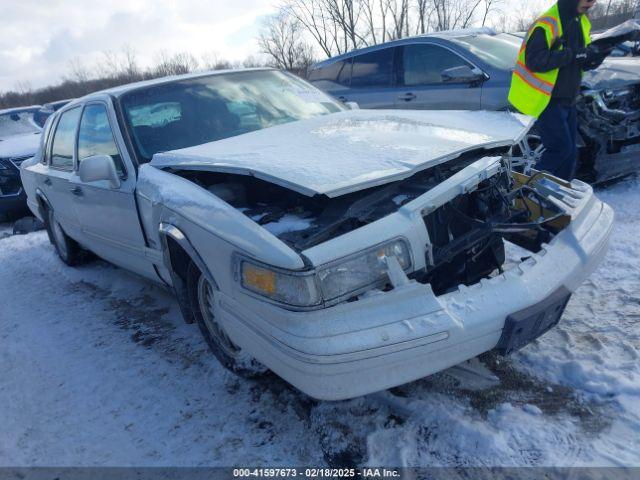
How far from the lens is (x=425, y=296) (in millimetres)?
1878

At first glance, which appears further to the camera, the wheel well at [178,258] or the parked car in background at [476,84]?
the parked car in background at [476,84]

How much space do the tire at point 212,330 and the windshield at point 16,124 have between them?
9.76 meters

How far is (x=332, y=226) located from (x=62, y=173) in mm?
3006

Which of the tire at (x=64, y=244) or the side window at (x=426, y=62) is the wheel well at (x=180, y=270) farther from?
the side window at (x=426, y=62)

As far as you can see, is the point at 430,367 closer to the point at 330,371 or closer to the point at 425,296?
the point at 425,296

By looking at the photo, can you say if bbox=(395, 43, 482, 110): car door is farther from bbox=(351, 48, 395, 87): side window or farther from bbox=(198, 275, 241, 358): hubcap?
bbox=(198, 275, 241, 358): hubcap

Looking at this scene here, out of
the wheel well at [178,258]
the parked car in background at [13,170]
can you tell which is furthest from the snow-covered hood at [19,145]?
the wheel well at [178,258]

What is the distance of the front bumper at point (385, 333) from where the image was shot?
177 cm

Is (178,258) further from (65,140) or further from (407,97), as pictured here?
(407,97)

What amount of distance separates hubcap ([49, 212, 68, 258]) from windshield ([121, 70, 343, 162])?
2156 mm

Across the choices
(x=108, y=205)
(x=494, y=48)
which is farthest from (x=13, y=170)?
(x=494, y=48)

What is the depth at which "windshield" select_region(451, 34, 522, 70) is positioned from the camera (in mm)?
5227

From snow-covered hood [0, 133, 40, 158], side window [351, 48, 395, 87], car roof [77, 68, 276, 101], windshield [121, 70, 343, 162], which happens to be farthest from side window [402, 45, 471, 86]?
snow-covered hood [0, 133, 40, 158]

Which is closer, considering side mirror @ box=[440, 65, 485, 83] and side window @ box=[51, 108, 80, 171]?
side window @ box=[51, 108, 80, 171]
